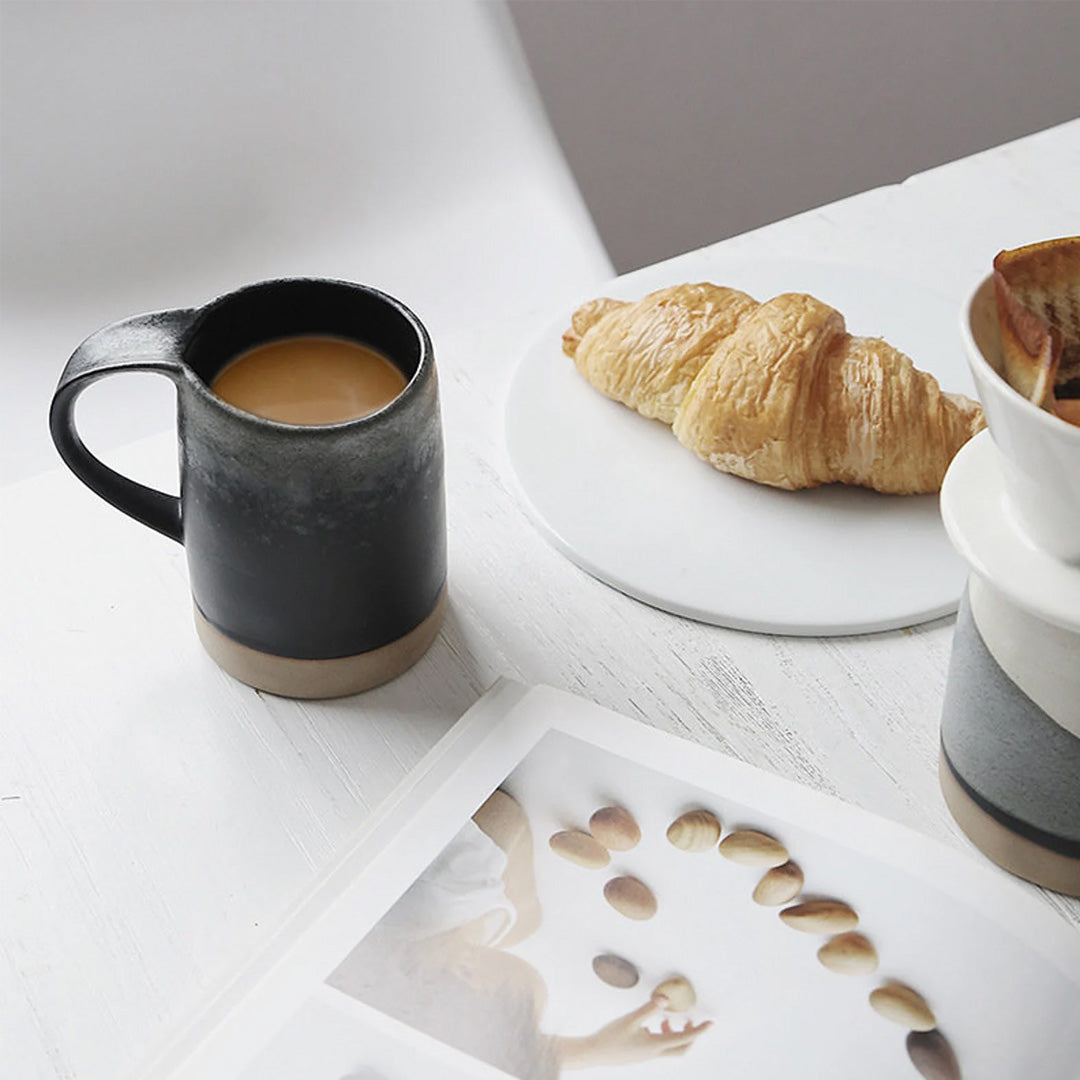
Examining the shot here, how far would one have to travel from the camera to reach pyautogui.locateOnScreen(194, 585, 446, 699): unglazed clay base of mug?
62cm

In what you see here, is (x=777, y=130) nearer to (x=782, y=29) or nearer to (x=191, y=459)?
(x=782, y=29)

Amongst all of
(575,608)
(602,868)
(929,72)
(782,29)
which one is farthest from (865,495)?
(929,72)

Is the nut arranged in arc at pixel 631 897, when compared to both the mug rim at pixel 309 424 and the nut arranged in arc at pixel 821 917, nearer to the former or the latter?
the nut arranged in arc at pixel 821 917

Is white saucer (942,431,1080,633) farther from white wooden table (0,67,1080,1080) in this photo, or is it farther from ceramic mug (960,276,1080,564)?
white wooden table (0,67,1080,1080)

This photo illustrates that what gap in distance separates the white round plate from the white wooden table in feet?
0.04

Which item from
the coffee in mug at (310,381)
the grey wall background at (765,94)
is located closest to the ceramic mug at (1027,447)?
the coffee in mug at (310,381)

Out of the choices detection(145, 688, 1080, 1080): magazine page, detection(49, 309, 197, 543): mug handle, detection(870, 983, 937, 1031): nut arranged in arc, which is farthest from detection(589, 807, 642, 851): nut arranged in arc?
detection(49, 309, 197, 543): mug handle

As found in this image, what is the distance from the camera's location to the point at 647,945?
0.53 meters

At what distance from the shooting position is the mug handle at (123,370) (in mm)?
558

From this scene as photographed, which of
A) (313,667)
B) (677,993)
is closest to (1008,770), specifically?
(677,993)

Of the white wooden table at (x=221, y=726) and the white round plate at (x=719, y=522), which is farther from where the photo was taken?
the white round plate at (x=719, y=522)

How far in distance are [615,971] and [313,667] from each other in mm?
183

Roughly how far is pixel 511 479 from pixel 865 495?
179 mm

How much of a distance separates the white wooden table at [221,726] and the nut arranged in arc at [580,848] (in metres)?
0.08
